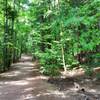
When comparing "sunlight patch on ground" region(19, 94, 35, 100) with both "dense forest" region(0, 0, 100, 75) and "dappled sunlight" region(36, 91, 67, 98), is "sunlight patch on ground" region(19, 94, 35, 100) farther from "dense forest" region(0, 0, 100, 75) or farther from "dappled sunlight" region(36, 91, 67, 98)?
"dense forest" region(0, 0, 100, 75)

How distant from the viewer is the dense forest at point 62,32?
29.6 feet

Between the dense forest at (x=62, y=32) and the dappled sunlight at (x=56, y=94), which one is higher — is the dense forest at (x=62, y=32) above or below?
above

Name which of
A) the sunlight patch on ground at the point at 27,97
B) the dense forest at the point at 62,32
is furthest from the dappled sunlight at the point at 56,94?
the dense forest at the point at 62,32

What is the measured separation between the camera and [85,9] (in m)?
8.98

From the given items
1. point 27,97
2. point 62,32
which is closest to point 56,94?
point 27,97

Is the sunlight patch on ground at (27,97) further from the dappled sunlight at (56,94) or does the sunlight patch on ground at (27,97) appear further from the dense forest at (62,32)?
the dense forest at (62,32)

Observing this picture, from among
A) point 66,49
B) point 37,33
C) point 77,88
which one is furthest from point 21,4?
point 77,88

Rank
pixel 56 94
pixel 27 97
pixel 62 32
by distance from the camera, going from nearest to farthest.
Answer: pixel 27 97 → pixel 56 94 → pixel 62 32

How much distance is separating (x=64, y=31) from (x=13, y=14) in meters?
10.7

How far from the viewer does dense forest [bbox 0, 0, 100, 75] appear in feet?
29.6

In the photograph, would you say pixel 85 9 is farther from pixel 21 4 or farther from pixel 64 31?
pixel 21 4

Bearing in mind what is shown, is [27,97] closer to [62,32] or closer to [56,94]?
[56,94]

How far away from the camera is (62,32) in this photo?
1622cm

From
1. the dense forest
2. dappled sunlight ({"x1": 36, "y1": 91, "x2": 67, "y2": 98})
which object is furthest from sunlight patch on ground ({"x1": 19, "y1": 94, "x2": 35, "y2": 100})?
the dense forest
